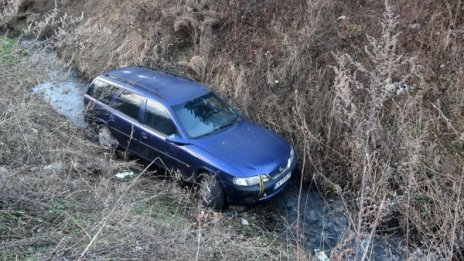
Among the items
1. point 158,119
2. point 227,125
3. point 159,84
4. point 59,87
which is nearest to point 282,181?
point 227,125

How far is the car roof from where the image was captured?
713cm

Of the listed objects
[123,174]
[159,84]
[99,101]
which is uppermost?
[159,84]

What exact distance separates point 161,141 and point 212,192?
1224 millimetres

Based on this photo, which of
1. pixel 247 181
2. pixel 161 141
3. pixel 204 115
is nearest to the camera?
pixel 247 181

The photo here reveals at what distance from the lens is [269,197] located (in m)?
6.48

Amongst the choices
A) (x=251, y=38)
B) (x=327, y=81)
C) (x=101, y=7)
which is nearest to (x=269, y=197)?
(x=327, y=81)

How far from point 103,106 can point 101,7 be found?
292 inches

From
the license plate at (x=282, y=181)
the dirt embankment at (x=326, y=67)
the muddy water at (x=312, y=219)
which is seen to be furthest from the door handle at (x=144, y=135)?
the license plate at (x=282, y=181)

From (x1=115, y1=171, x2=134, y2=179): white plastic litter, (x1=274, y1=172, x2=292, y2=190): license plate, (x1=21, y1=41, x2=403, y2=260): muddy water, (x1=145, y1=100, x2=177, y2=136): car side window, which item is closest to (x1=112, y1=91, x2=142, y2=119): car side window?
(x1=145, y1=100, x2=177, y2=136): car side window

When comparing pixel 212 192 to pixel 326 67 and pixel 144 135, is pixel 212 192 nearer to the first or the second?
pixel 144 135

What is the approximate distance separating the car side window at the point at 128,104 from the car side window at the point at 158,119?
0.27 m

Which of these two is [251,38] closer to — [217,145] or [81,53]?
[217,145]

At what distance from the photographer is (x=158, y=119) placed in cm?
699

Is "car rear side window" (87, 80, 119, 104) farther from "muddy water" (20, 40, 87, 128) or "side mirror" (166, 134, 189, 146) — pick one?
"side mirror" (166, 134, 189, 146)
